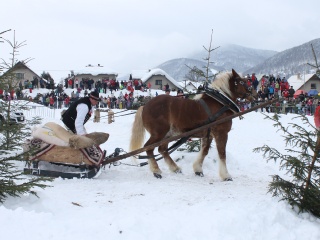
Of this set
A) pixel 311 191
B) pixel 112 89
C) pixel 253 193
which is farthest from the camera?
pixel 112 89

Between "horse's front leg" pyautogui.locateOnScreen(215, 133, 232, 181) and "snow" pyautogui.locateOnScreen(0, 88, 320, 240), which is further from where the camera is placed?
"horse's front leg" pyautogui.locateOnScreen(215, 133, 232, 181)

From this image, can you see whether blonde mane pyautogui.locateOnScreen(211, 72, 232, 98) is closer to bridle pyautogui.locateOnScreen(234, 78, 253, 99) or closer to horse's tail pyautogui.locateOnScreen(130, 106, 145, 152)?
bridle pyautogui.locateOnScreen(234, 78, 253, 99)

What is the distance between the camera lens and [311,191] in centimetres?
419

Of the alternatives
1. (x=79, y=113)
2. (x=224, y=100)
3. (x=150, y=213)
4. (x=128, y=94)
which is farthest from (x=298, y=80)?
(x=150, y=213)

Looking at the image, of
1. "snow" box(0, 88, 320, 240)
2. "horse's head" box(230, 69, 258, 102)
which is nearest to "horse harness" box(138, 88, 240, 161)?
"horse's head" box(230, 69, 258, 102)

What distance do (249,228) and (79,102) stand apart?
12.7ft

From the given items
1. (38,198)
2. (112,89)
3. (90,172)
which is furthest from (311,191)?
(112,89)

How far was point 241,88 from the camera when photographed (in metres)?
7.15

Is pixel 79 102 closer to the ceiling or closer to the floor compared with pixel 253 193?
closer to the ceiling

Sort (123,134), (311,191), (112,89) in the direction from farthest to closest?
(112,89), (123,134), (311,191)

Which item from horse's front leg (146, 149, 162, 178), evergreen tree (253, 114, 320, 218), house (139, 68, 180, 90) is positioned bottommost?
horse's front leg (146, 149, 162, 178)

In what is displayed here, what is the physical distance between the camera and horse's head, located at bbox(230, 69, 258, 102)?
23.5 ft

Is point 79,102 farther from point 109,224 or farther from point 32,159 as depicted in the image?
point 109,224

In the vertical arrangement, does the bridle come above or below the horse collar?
above
